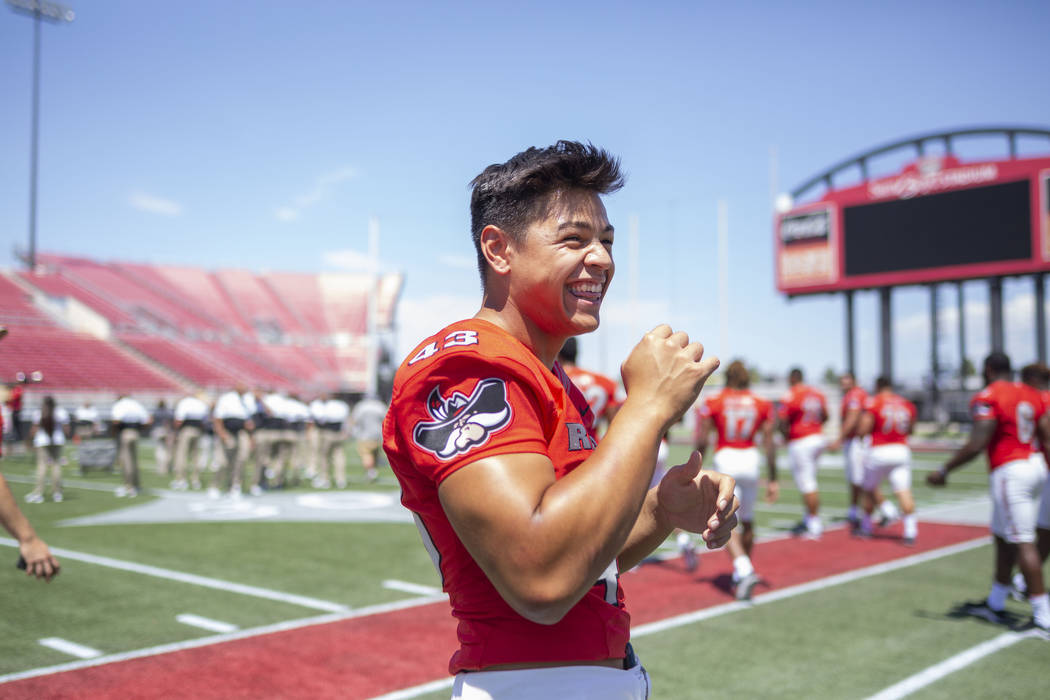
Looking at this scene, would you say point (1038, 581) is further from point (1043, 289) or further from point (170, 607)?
point (1043, 289)

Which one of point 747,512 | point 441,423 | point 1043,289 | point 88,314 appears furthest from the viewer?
point 88,314

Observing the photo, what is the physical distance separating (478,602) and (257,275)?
62.7m

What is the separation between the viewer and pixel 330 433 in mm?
16141

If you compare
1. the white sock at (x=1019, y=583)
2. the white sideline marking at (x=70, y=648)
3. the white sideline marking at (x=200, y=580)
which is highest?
the white sideline marking at (x=70, y=648)

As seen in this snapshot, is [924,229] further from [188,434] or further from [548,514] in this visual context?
[548,514]

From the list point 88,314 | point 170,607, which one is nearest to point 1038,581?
point 170,607

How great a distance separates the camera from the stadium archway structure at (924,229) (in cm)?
2766

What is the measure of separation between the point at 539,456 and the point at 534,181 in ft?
2.00

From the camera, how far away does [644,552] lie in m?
1.96

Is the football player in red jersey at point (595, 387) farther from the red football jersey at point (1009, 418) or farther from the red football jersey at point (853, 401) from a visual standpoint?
the red football jersey at point (853, 401)

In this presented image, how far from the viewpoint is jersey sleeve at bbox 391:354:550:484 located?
138 cm

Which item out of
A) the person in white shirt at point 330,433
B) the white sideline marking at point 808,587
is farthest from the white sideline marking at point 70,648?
the person in white shirt at point 330,433

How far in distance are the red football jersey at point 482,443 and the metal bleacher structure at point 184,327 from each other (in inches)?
1176

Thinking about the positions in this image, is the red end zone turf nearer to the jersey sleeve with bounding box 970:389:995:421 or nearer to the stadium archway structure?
the jersey sleeve with bounding box 970:389:995:421
